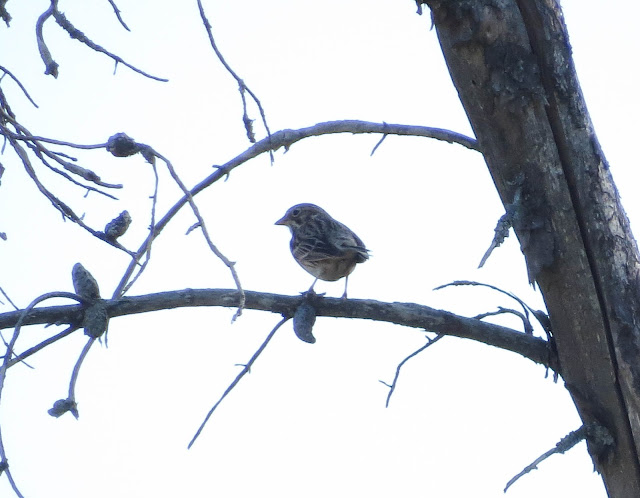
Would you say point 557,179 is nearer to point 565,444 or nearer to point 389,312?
point 389,312

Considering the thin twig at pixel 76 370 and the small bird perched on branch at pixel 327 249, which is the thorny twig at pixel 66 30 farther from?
the small bird perched on branch at pixel 327 249

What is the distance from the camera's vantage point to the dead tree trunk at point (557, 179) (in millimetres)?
4359

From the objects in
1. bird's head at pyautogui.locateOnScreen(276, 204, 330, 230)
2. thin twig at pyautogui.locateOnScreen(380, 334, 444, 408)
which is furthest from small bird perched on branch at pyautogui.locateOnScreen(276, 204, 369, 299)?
thin twig at pyautogui.locateOnScreen(380, 334, 444, 408)

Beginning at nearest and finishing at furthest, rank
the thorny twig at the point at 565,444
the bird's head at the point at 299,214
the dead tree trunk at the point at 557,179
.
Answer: the dead tree trunk at the point at 557,179
the thorny twig at the point at 565,444
the bird's head at the point at 299,214

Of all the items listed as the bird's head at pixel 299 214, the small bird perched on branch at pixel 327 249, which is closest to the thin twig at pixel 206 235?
the small bird perched on branch at pixel 327 249

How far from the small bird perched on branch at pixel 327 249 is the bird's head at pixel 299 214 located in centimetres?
32

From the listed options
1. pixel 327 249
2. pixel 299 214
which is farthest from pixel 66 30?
pixel 299 214

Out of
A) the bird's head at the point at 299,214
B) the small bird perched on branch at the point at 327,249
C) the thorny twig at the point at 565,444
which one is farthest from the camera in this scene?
the bird's head at the point at 299,214

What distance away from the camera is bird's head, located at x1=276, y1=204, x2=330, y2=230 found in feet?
31.9

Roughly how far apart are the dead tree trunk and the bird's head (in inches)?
203

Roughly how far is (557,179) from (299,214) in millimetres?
5741

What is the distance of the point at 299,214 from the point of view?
10.1 m

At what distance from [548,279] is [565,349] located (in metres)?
0.33

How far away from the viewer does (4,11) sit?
503 centimetres
